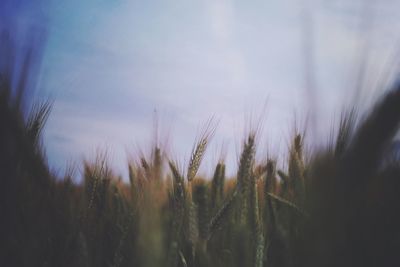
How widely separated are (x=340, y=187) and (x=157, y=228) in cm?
53

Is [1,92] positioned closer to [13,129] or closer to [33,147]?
[13,129]

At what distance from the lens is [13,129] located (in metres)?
1.77

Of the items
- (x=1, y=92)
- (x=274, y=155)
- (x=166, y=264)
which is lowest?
(x=166, y=264)

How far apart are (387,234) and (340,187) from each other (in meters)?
0.36

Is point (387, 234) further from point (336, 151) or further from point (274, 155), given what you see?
point (274, 155)

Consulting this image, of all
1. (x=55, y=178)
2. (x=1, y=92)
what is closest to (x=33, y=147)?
(x=55, y=178)

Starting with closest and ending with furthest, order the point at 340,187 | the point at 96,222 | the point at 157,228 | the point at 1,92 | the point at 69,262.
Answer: the point at 340,187 < the point at 157,228 < the point at 1,92 < the point at 69,262 < the point at 96,222

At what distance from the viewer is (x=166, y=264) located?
1.51 meters

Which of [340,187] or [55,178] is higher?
[55,178]

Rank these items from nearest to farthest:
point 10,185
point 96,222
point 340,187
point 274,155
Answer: point 340,187 → point 10,185 → point 96,222 → point 274,155

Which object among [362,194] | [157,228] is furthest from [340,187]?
[157,228]

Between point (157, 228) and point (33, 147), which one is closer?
point (157, 228)

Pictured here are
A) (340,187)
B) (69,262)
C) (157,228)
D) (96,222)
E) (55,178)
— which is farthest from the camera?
(96,222)

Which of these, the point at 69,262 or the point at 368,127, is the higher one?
the point at 368,127
